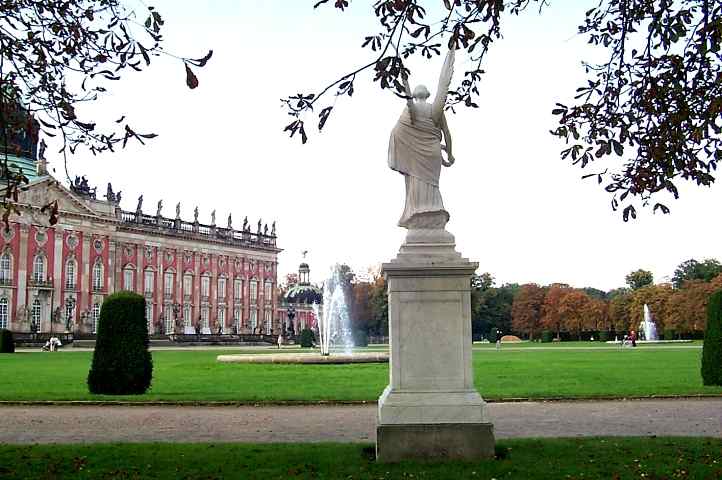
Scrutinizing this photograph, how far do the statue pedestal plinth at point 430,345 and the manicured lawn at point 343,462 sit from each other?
1.80 ft

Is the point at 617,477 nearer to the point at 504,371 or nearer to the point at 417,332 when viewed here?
the point at 417,332

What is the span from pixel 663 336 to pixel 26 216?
6286cm

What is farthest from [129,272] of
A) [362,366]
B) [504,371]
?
[504,371]

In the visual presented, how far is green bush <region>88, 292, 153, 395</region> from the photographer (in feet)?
56.6

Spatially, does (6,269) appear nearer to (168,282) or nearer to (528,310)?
(168,282)

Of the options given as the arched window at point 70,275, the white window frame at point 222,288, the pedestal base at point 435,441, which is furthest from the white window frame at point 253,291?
the pedestal base at point 435,441

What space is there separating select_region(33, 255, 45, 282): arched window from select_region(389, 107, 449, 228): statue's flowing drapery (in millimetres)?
61561

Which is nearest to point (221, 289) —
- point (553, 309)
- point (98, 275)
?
point (98, 275)

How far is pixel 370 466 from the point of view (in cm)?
800

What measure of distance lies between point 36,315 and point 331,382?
5140cm

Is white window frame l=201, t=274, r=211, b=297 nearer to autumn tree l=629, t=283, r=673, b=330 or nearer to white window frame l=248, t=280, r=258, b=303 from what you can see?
white window frame l=248, t=280, r=258, b=303

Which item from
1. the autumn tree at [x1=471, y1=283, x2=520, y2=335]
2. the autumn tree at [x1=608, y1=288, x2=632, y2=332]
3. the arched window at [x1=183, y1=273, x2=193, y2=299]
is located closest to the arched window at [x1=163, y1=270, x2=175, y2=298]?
the arched window at [x1=183, y1=273, x2=193, y2=299]

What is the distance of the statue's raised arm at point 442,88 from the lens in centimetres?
905

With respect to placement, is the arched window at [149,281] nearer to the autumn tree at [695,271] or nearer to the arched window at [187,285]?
the arched window at [187,285]
